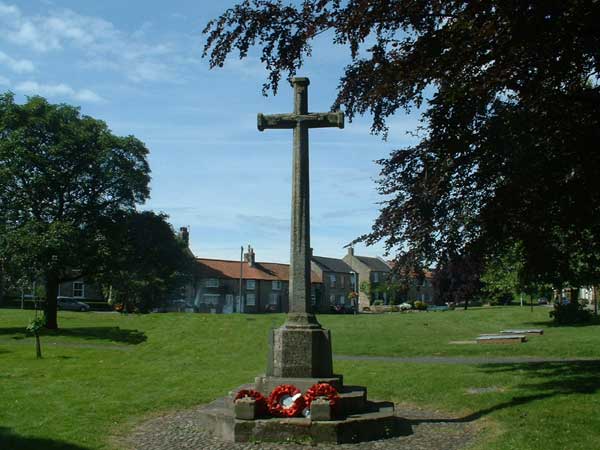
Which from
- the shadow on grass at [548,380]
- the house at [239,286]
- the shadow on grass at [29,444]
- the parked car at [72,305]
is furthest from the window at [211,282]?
the shadow on grass at [29,444]

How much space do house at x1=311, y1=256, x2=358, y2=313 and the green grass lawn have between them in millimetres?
58689

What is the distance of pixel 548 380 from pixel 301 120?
7318 mm

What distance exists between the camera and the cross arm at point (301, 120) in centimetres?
1052

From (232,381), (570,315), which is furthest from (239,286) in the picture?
(232,381)

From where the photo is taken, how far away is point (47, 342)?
2794 centimetres

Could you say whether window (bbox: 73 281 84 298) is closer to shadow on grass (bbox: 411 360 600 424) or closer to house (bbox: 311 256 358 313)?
house (bbox: 311 256 358 313)

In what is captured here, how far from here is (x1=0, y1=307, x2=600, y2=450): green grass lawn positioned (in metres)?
8.95

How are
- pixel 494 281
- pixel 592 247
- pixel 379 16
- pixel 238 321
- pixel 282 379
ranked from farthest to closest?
1. pixel 494 281
2. pixel 238 321
3. pixel 592 247
4. pixel 282 379
5. pixel 379 16

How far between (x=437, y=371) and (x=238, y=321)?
754 inches

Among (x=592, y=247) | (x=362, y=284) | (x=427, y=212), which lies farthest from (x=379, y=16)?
(x=362, y=284)

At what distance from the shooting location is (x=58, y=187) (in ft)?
105

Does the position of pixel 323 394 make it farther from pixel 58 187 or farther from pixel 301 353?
pixel 58 187

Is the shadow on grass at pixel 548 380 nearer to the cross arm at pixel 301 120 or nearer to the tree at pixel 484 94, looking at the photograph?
the tree at pixel 484 94

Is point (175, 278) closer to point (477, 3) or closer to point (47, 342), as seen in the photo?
point (47, 342)
